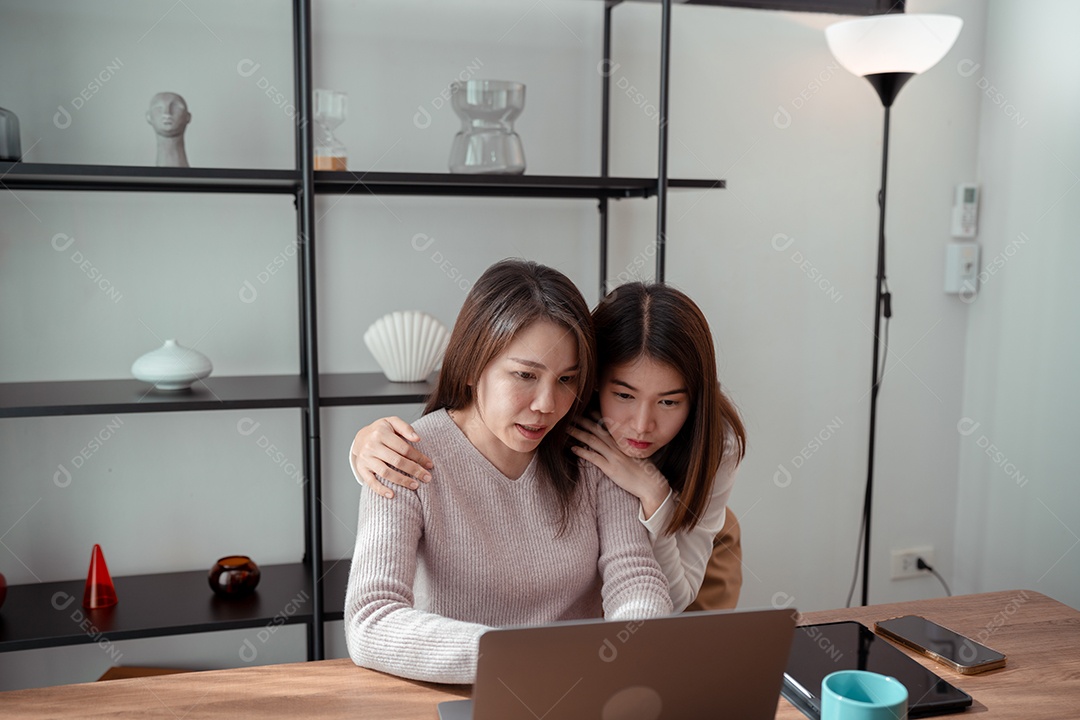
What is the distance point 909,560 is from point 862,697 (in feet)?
6.47

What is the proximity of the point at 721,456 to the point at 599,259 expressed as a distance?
36.9 inches

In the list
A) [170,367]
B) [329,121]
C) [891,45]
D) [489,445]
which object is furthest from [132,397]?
[891,45]

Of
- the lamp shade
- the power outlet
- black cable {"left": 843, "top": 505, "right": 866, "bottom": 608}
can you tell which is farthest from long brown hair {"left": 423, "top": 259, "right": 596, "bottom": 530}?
the power outlet

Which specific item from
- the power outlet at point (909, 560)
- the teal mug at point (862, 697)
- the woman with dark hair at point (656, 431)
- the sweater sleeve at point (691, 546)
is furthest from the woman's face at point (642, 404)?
the power outlet at point (909, 560)

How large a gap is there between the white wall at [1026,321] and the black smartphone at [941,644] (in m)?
1.35

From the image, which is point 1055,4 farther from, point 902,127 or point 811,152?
point 811,152

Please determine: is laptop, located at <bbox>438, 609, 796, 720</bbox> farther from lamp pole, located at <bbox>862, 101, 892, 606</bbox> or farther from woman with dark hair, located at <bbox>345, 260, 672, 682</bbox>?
lamp pole, located at <bbox>862, 101, 892, 606</bbox>

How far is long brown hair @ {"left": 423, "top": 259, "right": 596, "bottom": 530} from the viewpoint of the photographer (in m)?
1.39

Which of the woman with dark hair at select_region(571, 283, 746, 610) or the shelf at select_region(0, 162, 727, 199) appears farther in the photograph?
the shelf at select_region(0, 162, 727, 199)

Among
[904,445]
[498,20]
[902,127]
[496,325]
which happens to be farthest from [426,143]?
[904,445]

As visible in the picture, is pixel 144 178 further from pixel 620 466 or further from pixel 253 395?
pixel 620 466

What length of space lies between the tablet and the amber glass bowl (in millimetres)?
1261

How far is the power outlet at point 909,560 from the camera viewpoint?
2822 millimetres

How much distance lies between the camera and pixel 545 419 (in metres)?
1.41
